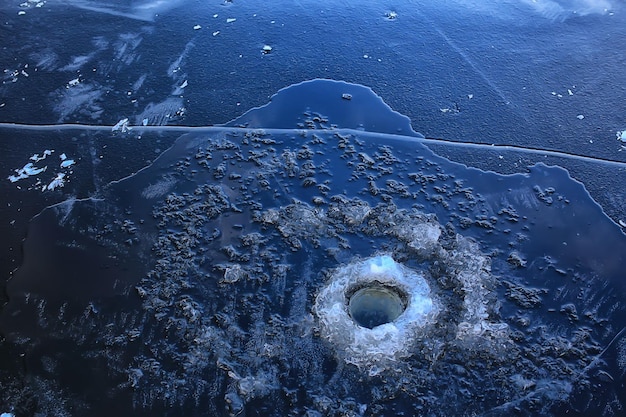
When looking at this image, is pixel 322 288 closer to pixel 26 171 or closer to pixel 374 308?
pixel 374 308

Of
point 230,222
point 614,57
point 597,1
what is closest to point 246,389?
point 230,222

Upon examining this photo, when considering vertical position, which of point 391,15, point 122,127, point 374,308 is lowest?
point 374,308

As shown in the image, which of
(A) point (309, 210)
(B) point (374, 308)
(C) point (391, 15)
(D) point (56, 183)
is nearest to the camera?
(B) point (374, 308)

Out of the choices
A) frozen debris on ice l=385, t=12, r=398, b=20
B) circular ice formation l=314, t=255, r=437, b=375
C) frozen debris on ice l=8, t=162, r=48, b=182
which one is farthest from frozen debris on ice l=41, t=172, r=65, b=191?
frozen debris on ice l=385, t=12, r=398, b=20

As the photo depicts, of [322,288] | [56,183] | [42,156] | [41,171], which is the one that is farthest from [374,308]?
[42,156]

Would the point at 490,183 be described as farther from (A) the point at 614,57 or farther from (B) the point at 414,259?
(A) the point at 614,57

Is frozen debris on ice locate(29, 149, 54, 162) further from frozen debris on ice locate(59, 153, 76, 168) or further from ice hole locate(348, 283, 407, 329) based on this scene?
ice hole locate(348, 283, 407, 329)

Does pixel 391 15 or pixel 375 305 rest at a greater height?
pixel 391 15

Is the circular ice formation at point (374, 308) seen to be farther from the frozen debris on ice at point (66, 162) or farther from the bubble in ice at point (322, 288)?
the frozen debris on ice at point (66, 162)
